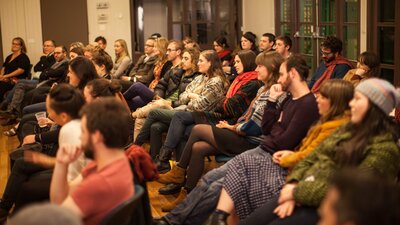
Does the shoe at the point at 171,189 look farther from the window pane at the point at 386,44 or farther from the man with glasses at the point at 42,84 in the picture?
the man with glasses at the point at 42,84

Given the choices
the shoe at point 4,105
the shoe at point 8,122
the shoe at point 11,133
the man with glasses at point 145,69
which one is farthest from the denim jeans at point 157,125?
the shoe at point 4,105

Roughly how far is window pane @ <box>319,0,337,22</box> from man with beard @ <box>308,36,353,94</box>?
142 cm

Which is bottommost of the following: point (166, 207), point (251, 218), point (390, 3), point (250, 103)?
point (166, 207)

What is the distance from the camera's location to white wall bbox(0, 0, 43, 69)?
445 inches

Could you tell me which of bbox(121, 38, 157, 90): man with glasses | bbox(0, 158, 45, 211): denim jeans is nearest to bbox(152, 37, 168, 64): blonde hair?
bbox(121, 38, 157, 90): man with glasses

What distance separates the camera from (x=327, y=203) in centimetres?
197

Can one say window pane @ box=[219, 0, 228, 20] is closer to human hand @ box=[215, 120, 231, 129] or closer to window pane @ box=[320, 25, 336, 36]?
window pane @ box=[320, 25, 336, 36]

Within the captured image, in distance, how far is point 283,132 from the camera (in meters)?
4.00

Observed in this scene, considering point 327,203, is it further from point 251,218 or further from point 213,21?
point 213,21

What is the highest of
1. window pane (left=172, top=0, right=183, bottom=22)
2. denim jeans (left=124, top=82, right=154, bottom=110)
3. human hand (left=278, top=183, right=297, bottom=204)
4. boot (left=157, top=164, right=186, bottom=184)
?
window pane (left=172, top=0, right=183, bottom=22)

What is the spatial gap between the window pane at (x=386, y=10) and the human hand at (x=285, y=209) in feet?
11.6

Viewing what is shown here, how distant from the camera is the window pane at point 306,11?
28.1 ft

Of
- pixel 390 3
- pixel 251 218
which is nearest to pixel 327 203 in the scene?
pixel 251 218

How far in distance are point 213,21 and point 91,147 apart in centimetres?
849
